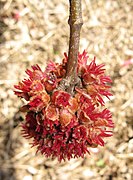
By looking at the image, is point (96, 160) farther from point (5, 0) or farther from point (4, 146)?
point (5, 0)

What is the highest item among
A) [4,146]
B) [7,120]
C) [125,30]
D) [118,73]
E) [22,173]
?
[125,30]

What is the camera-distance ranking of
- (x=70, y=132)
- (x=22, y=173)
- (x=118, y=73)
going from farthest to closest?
(x=118, y=73) → (x=22, y=173) → (x=70, y=132)

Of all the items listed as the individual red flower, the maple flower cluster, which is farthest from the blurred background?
the individual red flower

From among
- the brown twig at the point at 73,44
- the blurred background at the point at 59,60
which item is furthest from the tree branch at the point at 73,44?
the blurred background at the point at 59,60

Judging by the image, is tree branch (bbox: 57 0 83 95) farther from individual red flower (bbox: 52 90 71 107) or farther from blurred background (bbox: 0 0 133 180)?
blurred background (bbox: 0 0 133 180)

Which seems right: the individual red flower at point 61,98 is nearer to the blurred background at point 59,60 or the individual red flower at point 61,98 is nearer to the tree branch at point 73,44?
the tree branch at point 73,44

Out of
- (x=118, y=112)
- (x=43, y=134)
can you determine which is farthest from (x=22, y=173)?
(x=43, y=134)
